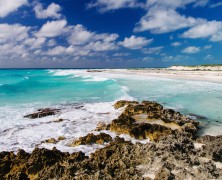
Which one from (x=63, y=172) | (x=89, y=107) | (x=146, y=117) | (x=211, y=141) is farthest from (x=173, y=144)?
(x=89, y=107)

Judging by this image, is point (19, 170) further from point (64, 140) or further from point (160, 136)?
point (160, 136)

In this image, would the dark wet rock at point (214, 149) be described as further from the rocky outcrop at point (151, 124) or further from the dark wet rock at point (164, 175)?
the dark wet rock at point (164, 175)

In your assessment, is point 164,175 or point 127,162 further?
point 127,162

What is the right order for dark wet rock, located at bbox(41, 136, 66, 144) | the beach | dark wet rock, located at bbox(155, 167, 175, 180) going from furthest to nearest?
dark wet rock, located at bbox(41, 136, 66, 144), the beach, dark wet rock, located at bbox(155, 167, 175, 180)

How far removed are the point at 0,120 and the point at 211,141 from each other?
36.1ft

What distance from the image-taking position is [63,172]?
7117 millimetres

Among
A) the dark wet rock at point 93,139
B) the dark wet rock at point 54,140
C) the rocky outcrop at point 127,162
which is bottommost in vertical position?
the dark wet rock at point 54,140

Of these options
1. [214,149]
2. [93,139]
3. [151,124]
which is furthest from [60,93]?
[214,149]

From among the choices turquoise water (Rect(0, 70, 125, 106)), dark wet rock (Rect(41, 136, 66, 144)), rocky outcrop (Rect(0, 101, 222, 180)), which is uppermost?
rocky outcrop (Rect(0, 101, 222, 180))

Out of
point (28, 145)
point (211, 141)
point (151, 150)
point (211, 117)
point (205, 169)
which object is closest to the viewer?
point (205, 169)

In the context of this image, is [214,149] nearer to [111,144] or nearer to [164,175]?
[164,175]

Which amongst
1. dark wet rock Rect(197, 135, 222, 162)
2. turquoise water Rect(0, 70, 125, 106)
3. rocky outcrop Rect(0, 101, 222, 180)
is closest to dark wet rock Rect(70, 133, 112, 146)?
rocky outcrop Rect(0, 101, 222, 180)

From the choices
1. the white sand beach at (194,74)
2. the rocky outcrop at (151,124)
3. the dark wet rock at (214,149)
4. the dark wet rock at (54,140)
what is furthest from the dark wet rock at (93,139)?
the white sand beach at (194,74)

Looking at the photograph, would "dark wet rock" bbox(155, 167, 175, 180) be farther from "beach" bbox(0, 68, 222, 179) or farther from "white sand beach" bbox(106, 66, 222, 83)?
"white sand beach" bbox(106, 66, 222, 83)
